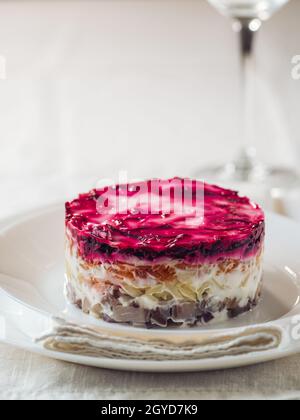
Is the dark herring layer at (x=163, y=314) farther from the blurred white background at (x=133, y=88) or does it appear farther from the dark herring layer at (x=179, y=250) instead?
the blurred white background at (x=133, y=88)

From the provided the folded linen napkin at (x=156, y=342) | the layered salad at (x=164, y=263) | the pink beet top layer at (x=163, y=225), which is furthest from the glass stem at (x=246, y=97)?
the folded linen napkin at (x=156, y=342)

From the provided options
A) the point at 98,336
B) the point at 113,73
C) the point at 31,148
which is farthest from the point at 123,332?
the point at 113,73

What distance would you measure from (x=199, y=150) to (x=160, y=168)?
217 mm

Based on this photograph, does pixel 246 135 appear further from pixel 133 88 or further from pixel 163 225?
pixel 163 225

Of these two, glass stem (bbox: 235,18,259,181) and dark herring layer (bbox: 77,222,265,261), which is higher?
glass stem (bbox: 235,18,259,181)

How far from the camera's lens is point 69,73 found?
3.18 meters

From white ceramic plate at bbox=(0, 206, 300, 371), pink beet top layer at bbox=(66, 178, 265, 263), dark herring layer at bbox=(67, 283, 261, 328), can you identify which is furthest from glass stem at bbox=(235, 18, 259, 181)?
dark herring layer at bbox=(67, 283, 261, 328)

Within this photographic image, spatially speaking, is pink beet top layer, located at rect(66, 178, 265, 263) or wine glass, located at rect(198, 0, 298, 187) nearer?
pink beet top layer, located at rect(66, 178, 265, 263)

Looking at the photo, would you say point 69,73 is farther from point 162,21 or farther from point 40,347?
point 40,347

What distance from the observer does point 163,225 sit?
5.19ft

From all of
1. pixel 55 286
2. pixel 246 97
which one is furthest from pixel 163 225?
pixel 246 97

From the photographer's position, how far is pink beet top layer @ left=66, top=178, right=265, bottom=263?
1.51 metres

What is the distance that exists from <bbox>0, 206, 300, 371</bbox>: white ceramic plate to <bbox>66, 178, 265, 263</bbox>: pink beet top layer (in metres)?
0.13

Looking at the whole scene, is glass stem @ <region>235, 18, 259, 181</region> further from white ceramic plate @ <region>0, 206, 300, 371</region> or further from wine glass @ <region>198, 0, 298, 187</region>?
white ceramic plate @ <region>0, 206, 300, 371</region>
